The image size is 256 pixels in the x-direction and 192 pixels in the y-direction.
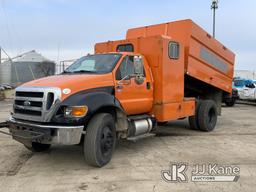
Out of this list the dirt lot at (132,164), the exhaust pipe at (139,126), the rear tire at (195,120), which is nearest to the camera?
the dirt lot at (132,164)

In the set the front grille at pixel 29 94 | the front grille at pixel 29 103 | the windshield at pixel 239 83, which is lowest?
the front grille at pixel 29 103

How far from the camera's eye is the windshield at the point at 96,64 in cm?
664

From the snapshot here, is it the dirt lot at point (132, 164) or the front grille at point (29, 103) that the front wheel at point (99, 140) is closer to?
the dirt lot at point (132, 164)

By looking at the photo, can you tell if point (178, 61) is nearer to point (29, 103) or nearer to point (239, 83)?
point (29, 103)

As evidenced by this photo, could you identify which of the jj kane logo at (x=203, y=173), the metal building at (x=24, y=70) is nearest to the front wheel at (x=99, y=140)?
the jj kane logo at (x=203, y=173)

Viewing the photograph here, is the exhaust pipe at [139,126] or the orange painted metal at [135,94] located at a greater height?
the orange painted metal at [135,94]

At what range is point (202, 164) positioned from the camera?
6.13m

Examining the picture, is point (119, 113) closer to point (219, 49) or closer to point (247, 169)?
point (247, 169)

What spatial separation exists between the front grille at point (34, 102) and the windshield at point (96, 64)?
4.23ft

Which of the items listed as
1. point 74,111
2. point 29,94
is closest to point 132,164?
point 74,111

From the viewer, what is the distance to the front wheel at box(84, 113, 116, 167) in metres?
5.68

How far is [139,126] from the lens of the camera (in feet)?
23.1

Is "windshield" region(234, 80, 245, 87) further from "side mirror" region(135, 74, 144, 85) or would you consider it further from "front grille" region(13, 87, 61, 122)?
"front grille" region(13, 87, 61, 122)

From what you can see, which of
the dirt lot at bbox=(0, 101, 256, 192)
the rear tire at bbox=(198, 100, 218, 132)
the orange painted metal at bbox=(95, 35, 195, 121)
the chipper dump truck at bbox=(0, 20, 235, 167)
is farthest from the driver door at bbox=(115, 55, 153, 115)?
the rear tire at bbox=(198, 100, 218, 132)
